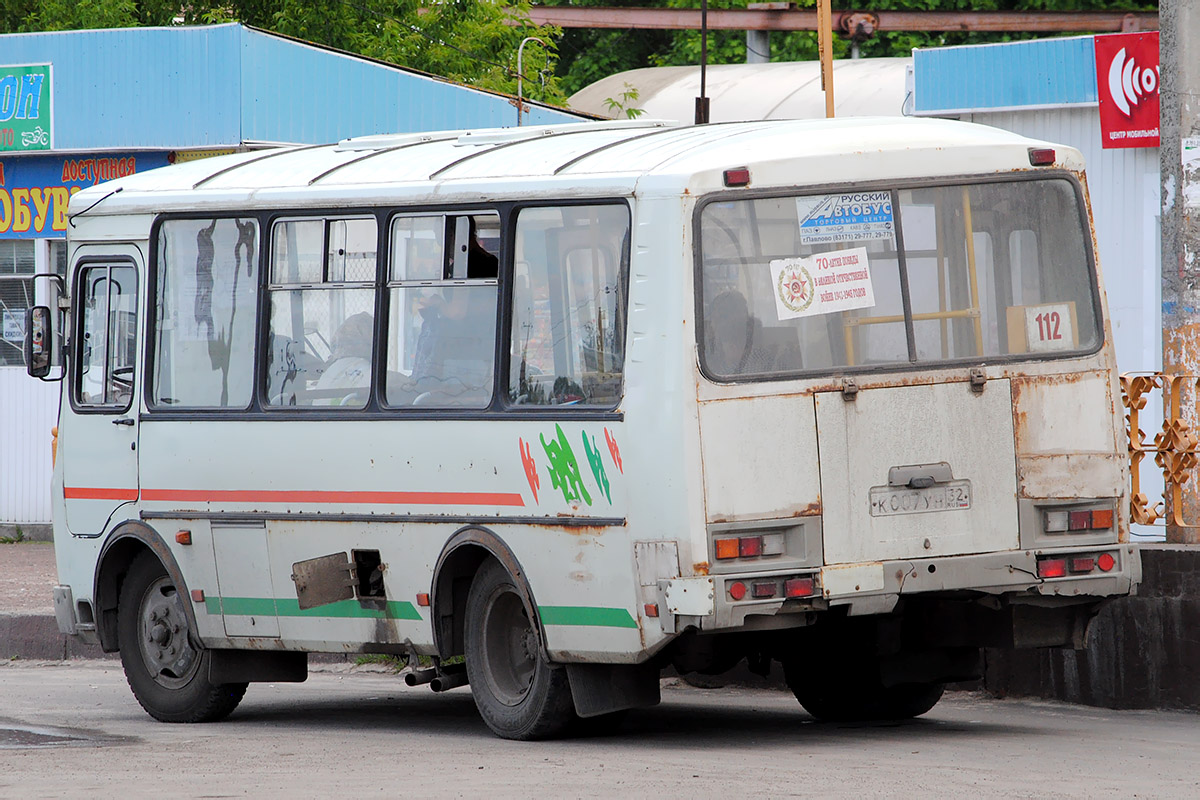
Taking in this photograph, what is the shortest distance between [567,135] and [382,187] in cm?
89

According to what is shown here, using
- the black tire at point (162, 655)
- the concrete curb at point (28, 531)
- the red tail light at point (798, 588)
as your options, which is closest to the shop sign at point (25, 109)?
the concrete curb at point (28, 531)

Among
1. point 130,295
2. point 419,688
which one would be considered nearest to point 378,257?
point 130,295

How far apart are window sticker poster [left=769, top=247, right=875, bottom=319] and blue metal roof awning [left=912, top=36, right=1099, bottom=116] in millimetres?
6903

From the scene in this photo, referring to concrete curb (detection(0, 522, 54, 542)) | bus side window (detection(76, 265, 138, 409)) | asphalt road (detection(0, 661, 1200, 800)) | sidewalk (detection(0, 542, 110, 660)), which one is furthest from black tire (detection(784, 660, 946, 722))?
concrete curb (detection(0, 522, 54, 542))

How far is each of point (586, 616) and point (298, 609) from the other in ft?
6.47

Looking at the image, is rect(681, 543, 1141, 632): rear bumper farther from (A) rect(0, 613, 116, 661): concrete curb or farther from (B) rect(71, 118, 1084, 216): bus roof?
(A) rect(0, 613, 116, 661): concrete curb

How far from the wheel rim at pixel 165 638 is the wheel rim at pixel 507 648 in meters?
2.07

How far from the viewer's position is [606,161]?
8.88 meters

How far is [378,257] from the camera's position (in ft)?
31.9

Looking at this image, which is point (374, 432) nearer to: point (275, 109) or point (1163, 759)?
point (1163, 759)

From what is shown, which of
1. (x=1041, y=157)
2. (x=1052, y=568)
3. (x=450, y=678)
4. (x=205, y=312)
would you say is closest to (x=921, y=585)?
(x=1052, y=568)

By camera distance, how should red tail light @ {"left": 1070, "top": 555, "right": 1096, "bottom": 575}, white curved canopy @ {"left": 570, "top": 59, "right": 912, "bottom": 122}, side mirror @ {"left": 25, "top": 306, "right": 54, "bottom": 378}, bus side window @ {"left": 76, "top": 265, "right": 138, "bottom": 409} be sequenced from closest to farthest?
red tail light @ {"left": 1070, "top": 555, "right": 1096, "bottom": 575}, bus side window @ {"left": 76, "top": 265, "right": 138, "bottom": 409}, side mirror @ {"left": 25, "top": 306, "right": 54, "bottom": 378}, white curved canopy @ {"left": 570, "top": 59, "right": 912, "bottom": 122}

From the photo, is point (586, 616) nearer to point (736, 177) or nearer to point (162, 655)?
→ point (736, 177)

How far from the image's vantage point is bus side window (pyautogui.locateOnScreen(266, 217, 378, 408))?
9781 mm
